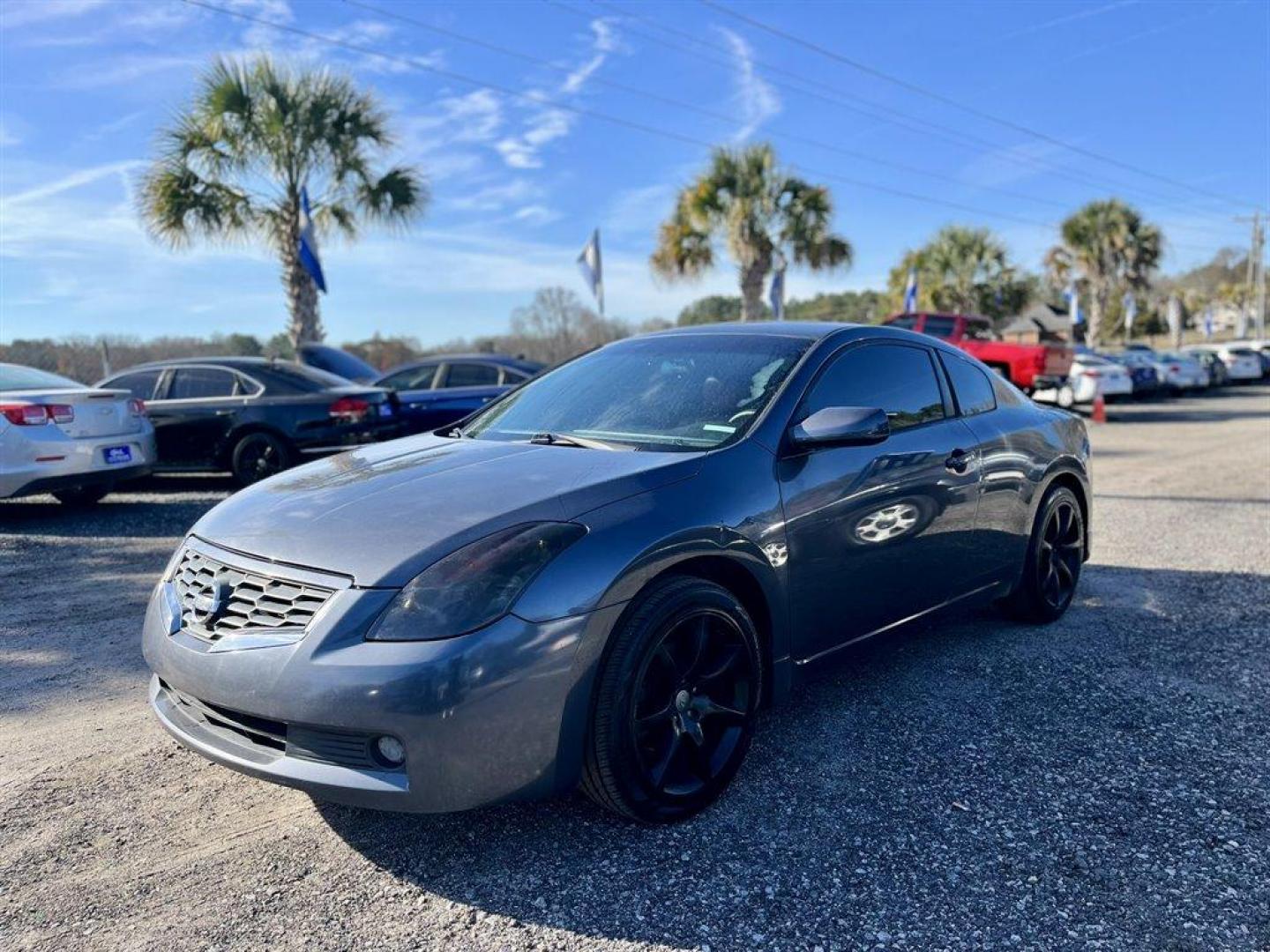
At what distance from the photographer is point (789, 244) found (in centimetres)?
2230

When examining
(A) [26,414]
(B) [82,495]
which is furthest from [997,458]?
(B) [82,495]

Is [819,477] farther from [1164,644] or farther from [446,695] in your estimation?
[1164,644]

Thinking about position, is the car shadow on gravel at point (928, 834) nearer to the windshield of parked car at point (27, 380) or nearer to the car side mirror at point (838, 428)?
the car side mirror at point (838, 428)

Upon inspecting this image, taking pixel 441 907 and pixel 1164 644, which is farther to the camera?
pixel 1164 644

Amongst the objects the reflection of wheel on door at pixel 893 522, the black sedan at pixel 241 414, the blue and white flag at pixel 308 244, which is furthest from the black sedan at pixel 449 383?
the reflection of wheel on door at pixel 893 522

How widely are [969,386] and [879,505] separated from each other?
1.23 meters

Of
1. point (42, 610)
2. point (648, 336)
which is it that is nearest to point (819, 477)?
point (648, 336)

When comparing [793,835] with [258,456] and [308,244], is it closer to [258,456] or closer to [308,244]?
[258,456]

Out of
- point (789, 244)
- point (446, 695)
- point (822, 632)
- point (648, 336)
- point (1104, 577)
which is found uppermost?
point (789, 244)

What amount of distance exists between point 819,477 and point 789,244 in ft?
65.8

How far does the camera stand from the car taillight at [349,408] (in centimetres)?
953

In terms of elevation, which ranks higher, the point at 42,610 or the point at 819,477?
the point at 819,477

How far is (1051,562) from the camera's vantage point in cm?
483

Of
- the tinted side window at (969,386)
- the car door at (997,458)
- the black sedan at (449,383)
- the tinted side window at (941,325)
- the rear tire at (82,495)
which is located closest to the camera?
the car door at (997,458)
